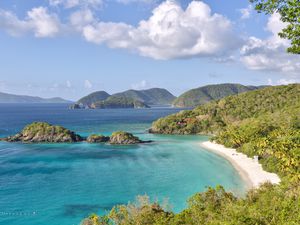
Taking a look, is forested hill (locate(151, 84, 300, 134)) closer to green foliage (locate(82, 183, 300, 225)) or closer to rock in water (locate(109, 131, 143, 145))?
rock in water (locate(109, 131, 143, 145))

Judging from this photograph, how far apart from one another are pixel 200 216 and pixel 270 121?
7119cm

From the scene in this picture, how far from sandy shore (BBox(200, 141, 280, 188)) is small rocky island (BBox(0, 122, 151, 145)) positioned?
26607mm

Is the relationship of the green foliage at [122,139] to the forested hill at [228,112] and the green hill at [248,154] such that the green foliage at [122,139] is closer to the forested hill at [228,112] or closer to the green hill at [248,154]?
the green hill at [248,154]

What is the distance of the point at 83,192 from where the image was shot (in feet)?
156

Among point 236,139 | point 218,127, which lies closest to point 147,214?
point 236,139

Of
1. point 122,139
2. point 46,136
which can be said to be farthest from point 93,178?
point 46,136

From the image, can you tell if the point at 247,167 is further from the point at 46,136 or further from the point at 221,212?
the point at 46,136

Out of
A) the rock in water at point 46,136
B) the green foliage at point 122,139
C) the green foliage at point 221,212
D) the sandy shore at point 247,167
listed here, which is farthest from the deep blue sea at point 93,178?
the rock in water at point 46,136

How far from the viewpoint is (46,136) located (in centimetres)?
10225

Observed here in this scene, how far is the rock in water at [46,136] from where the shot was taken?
101 metres

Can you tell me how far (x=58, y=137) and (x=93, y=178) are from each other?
49.3 metres

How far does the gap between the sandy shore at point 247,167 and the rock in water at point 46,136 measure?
1801 inches

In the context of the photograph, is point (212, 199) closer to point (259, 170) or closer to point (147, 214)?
point (147, 214)

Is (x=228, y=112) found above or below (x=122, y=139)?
above
